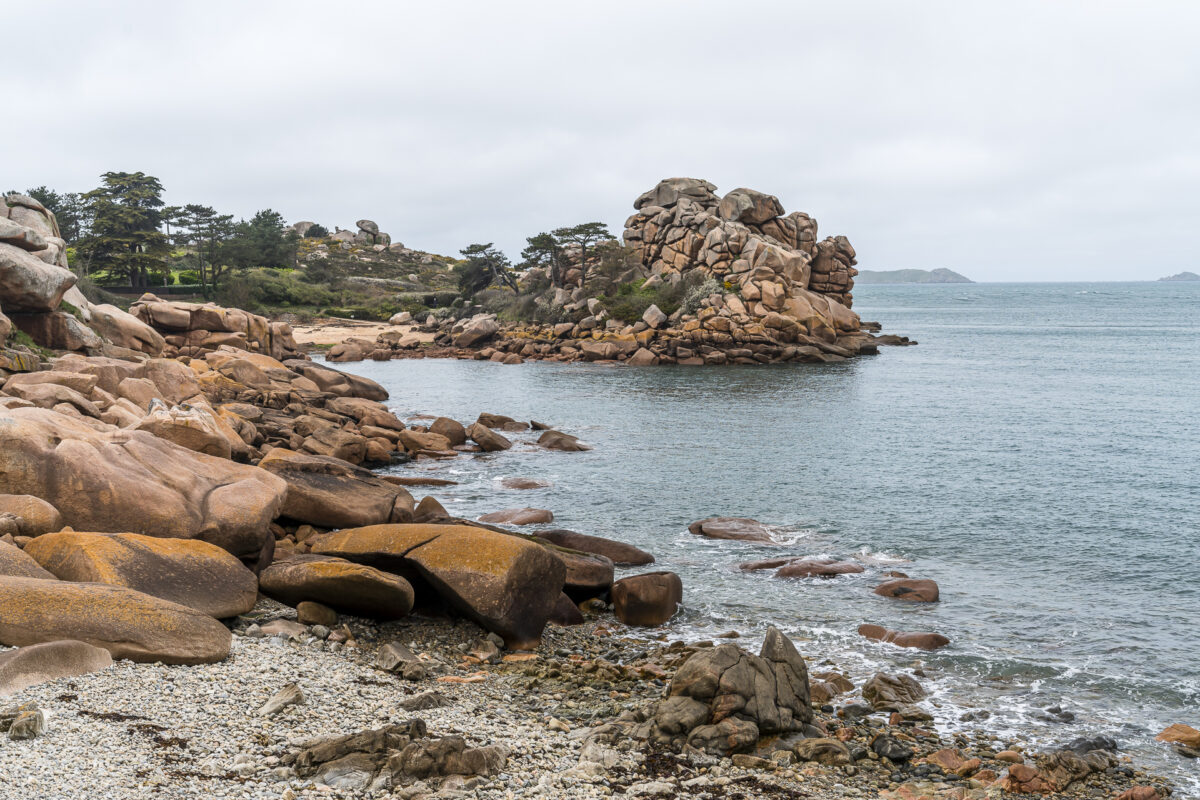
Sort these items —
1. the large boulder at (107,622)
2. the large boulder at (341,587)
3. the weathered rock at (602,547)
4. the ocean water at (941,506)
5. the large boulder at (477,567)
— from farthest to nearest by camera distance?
1. the weathered rock at (602,547)
2. the ocean water at (941,506)
3. the large boulder at (477,567)
4. the large boulder at (341,587)
5. the large boulder at (107,622)

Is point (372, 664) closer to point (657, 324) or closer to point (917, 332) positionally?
point (657, 324)

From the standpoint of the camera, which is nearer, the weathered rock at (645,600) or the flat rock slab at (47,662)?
the flat rock slab at (47,662)

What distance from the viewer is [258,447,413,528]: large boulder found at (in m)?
20.3

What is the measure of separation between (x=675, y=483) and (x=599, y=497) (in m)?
3.48

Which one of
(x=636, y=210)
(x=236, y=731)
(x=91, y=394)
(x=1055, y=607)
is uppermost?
(x=636, y=210)

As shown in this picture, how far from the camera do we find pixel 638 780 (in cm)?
1047

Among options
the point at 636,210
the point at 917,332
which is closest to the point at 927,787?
the point at 636,210

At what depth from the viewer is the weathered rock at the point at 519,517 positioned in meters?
25.3

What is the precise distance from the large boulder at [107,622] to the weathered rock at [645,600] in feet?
26.5

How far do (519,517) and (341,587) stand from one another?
412 inches

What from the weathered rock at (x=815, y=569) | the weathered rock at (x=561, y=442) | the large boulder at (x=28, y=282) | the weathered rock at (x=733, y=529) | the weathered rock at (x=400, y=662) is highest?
the large boulder at (x=28, y=282)

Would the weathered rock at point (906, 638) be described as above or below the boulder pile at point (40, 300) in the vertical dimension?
below

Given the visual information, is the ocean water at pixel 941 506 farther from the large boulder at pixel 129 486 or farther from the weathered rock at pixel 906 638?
the large boulder at pixel 129 486

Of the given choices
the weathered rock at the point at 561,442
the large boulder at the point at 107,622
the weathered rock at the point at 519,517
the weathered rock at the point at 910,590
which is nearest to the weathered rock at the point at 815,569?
the weathered rock at the point at 910,590
